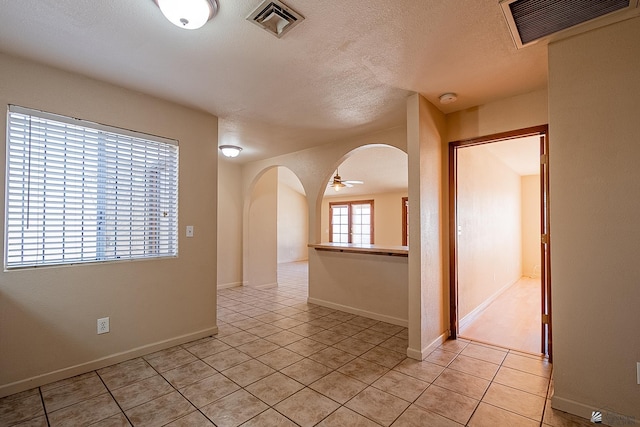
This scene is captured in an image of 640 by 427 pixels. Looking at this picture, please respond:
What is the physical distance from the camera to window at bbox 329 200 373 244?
9898 millimetres

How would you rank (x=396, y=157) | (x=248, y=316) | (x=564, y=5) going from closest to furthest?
1. (x=564, y=5)
2. (x=248, y=316)
3. (x=396, y=157)

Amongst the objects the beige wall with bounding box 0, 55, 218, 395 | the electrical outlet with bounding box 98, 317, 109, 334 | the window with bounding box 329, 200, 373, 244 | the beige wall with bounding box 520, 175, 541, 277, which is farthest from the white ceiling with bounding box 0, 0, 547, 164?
the window with bounding box 329, 200, 373, 244

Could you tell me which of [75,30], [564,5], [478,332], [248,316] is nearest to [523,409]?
[478,332]

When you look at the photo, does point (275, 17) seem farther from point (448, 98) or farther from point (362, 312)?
point (362, 312)

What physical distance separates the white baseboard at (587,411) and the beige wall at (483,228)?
1561 millimetres

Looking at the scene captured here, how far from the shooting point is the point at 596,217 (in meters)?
1.90

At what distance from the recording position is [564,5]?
171cm

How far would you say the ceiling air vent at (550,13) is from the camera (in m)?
1.68

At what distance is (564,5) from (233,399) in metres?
3.18

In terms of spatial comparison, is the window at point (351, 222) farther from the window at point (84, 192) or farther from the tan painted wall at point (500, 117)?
the window at point (84, 192)

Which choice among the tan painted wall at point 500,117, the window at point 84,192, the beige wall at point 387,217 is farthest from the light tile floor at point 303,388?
the beige wall at point 387,217

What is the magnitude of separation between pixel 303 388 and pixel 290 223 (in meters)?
8.47

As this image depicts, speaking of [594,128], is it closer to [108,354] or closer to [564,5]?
[564,5]

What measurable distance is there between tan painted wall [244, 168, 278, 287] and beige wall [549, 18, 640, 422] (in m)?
4.73
